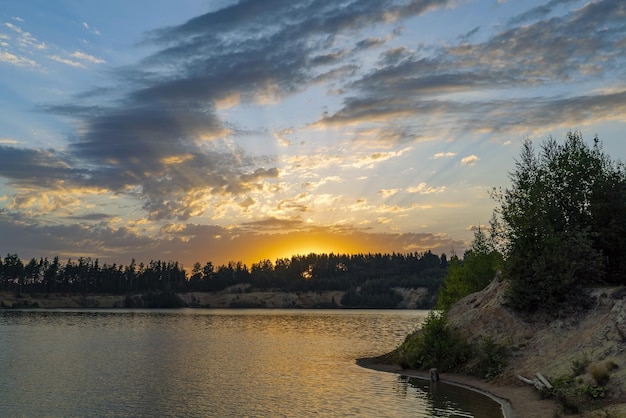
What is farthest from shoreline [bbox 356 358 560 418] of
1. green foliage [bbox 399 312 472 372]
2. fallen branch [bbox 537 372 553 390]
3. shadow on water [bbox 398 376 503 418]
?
green foliage [bbox 399 312 472 372]

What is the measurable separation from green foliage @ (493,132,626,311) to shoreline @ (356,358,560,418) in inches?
445

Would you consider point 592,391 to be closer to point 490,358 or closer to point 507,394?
point 507,394

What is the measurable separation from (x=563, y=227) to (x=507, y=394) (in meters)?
26.9

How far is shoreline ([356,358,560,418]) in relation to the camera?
3741cm

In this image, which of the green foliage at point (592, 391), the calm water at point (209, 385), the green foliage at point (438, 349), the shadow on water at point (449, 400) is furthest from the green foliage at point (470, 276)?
the green foliage at point (592, 391)

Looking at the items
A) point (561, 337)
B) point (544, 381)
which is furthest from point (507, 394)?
point (561, 337)

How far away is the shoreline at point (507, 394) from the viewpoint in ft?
123

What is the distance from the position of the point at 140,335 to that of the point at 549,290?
293 ft

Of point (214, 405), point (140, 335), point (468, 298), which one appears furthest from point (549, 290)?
point (140, 335)

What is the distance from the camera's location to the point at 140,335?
374 ft

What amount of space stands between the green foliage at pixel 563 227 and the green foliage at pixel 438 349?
798 centimetres

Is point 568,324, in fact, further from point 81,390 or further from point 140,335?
point 140,335

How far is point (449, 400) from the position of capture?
147ft

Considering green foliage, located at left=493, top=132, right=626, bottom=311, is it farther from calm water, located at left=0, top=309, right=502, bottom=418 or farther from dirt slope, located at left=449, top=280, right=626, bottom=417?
calm water, located at left=0, top=309, right=502, bottom=418
